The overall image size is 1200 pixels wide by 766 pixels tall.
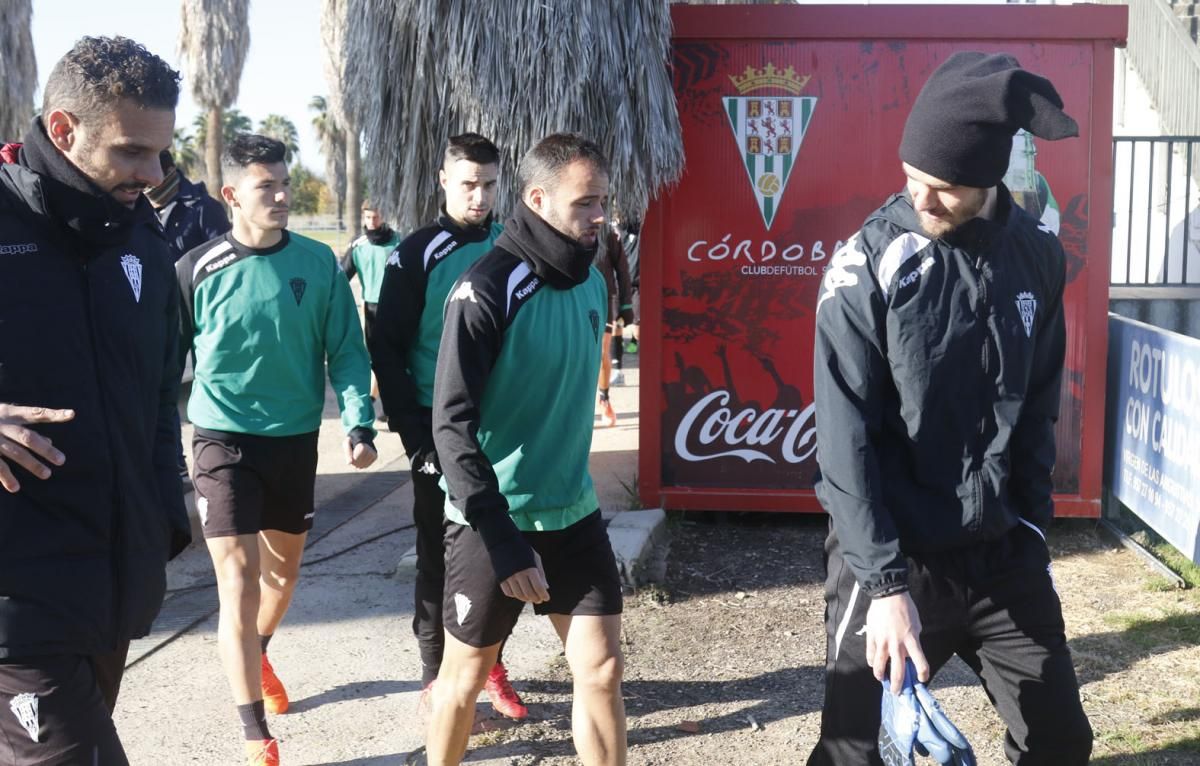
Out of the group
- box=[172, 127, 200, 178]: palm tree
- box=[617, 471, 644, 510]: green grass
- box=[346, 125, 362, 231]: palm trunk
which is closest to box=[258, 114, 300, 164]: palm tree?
box=[172, 127, 200, 178]: palm tree

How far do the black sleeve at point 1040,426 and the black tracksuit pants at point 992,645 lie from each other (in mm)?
99

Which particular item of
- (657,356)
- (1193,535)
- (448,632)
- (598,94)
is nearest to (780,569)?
(657,356)

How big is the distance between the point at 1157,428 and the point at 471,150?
374 cm

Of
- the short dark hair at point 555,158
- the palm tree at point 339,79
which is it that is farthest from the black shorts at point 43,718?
the palm tree at point 339,79

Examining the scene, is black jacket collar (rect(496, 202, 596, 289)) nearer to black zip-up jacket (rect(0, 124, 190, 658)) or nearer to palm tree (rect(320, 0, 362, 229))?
black zip-up jacket (rect(0, 124, 190, 658))

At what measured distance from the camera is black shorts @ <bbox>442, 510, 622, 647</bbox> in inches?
Answer: 135

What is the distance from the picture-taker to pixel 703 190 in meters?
6.83

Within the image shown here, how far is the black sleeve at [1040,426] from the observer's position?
9.67ft

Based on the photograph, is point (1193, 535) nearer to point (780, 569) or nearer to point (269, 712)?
point (780, 569)

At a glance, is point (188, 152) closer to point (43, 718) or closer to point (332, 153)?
point (332, 153)

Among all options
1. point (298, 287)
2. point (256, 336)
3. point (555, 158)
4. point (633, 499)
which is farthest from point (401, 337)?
point (633, 499)

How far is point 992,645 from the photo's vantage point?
9.62ft

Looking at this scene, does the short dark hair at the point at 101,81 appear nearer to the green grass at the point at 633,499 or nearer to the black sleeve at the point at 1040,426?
the black sleeve at the point at 1040,426

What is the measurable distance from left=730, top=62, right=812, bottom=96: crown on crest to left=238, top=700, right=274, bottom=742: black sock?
166 inches
